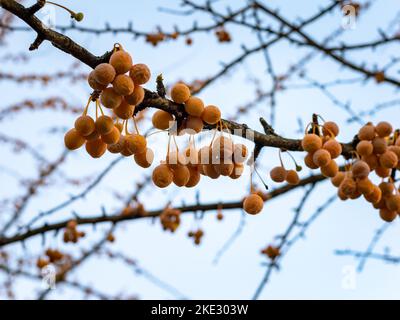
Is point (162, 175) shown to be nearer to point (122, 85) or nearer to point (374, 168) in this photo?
point (122, 85)

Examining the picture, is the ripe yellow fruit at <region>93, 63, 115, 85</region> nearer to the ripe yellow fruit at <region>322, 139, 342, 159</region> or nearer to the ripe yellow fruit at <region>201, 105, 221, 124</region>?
the ripe yellow fruit at <region>201, 105, 221, 124</region>

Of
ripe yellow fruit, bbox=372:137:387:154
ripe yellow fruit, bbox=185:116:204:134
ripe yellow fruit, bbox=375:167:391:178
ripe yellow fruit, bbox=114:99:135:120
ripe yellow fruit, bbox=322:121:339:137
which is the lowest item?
ripe yellow fruit, bbox=114:99:135:120

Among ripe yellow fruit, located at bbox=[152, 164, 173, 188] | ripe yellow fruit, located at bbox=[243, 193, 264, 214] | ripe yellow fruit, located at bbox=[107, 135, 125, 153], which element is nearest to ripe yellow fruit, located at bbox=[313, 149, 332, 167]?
ripe yellow fruit, located at bbox=[243, 193, 264, 214]

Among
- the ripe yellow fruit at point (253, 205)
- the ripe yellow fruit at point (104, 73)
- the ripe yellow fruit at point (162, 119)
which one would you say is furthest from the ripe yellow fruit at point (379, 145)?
the ripe yellow fruit at point (104, 73)

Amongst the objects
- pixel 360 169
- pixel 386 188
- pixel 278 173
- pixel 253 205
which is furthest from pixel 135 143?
pixel 386 188

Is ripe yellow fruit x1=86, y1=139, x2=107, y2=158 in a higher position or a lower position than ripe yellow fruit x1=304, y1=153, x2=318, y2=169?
lower

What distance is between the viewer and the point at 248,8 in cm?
294

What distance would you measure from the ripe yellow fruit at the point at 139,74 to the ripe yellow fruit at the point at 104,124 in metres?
0.12

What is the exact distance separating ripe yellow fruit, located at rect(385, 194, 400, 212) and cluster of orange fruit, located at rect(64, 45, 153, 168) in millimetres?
1034

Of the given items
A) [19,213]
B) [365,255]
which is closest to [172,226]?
[365,255]

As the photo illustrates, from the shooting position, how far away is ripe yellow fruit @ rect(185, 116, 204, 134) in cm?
131

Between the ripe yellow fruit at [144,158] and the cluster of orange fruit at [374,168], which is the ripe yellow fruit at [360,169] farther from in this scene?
the ripe yellow fruit at [144,158]

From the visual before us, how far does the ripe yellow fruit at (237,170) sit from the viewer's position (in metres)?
1.40

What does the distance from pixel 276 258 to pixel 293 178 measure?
1.08m
